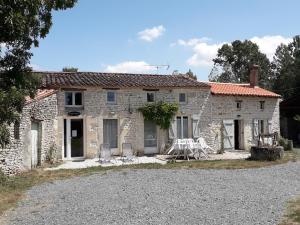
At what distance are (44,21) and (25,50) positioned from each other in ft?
2.59

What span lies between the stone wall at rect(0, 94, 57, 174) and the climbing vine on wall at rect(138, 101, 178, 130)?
4.80 m

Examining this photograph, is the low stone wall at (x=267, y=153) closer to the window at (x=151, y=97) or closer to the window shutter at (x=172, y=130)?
→ the window shutter at (x=172, y=130)

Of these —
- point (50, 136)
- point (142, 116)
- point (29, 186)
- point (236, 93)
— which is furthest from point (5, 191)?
point (236, 93)

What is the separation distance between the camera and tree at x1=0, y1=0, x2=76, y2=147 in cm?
779

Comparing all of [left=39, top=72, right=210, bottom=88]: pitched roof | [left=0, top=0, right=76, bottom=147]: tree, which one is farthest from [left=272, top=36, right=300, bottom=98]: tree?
[left=0, top=0, right=76, bottom=147]: tree

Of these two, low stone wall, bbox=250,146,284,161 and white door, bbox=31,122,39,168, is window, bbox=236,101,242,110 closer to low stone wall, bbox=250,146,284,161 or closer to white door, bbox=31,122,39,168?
low stone wall, bbox=250,146,284,161

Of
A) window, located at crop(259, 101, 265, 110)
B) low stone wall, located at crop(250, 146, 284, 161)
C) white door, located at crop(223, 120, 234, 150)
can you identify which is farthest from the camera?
window, located at crop(259, 101, 265, 110)

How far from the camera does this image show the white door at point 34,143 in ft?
56.2

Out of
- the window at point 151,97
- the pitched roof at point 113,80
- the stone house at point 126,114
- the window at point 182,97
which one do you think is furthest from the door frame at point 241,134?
the window at point 151,97

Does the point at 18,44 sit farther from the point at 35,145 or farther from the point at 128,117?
the point at 128,117

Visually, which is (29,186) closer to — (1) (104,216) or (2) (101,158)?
(1) (104,216)

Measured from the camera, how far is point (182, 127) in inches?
920

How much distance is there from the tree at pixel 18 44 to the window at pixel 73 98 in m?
10.9

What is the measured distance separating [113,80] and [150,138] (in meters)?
3.68
